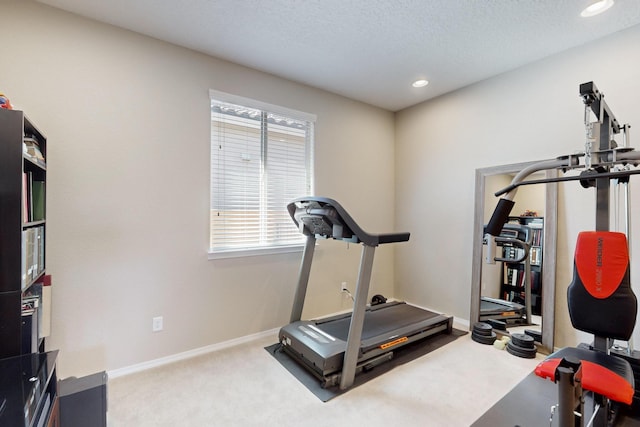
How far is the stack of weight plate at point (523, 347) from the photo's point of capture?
2506 mm

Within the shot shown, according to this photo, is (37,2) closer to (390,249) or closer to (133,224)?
(133,224)

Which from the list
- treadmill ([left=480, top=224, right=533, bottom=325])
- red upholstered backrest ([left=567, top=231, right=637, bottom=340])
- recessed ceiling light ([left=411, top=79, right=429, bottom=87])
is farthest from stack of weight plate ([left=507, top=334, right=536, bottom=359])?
recessed ceiling light ([left=411, top=79, right=429, bottom=87])

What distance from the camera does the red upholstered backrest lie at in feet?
5.35

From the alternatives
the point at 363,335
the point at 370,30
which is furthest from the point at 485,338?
the point at 370,30

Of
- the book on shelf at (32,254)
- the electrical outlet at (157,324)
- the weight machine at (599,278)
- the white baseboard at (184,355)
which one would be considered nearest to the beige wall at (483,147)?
the weight machine at (599,278)

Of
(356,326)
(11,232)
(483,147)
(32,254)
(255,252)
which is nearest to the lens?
(11,232)

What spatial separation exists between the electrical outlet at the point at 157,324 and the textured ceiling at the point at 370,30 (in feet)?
7.54

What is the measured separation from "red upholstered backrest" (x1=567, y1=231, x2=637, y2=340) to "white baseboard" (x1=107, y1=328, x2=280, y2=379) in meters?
2.47

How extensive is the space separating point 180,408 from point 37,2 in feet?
9.37

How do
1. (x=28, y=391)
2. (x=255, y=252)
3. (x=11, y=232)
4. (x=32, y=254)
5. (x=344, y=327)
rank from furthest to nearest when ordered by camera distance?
(x=255, y=252) → (x=344, y=327) → (x=32, y=254) → (x=11, y=232) → (x=28, y=391)

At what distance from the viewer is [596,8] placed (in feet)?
6.59

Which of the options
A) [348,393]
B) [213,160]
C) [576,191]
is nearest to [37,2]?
[213,160]

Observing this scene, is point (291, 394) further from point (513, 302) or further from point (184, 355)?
point (513, 302)

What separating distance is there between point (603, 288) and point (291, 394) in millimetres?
2042
